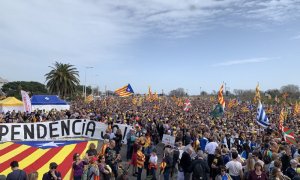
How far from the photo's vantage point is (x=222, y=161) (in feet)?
30.7

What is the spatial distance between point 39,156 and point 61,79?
120 ft

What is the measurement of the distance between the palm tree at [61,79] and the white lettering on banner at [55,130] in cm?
3075

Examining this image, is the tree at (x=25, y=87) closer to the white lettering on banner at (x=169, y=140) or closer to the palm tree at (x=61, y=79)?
the palm tree at (x=61, y=79)

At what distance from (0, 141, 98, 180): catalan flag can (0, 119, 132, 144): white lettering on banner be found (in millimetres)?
1894

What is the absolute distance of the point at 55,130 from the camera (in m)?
17.8

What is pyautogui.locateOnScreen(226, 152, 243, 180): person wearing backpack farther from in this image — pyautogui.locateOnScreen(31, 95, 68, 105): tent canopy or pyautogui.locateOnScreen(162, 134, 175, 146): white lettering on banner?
pyautogui.locateOnScreen(31, 95, 68, 105): tent canopy

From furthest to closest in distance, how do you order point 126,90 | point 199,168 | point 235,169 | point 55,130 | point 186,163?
point 126,90
point 55,130
point 186,163
point 199,168
point 235,169

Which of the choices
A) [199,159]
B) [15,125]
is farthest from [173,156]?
[15,125]

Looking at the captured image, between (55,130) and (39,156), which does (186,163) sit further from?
(55,130)

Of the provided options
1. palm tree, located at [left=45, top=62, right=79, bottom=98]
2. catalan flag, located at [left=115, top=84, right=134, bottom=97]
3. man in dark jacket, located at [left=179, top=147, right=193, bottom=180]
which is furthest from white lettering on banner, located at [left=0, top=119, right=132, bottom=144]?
palm tree, located at [left=45, top=62, right=79, bottom=98]

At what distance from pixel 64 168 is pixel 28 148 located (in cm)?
403

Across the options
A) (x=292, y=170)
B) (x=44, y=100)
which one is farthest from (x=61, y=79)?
(x=292, y=170)

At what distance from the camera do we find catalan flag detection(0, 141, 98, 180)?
10651mm

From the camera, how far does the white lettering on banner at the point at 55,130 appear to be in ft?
54.2
